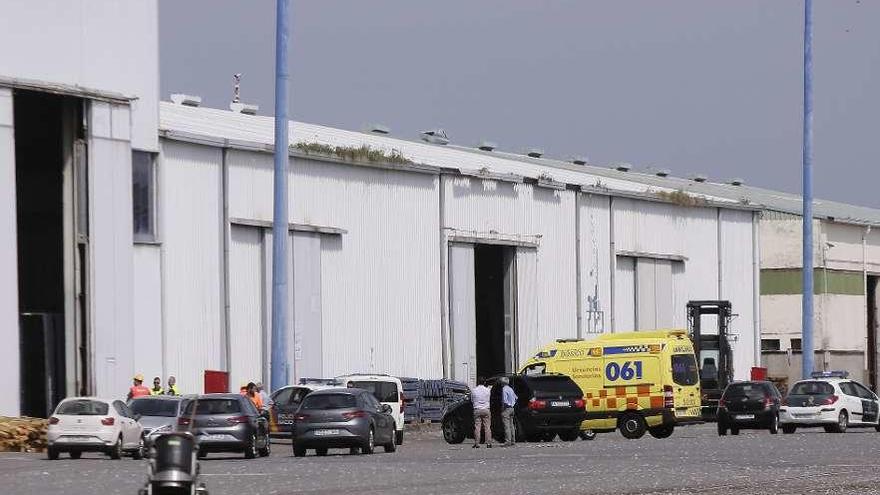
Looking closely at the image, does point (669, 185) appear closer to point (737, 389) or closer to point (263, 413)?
point (737, 389)

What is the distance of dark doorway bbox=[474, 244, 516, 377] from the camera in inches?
2479

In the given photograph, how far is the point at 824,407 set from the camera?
48.6 meters

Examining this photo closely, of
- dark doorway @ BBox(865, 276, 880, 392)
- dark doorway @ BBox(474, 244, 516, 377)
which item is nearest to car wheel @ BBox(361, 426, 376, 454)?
dark doorway @ BBox(474, 244, 516, 377)

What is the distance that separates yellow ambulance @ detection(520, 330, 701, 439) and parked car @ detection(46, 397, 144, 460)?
14596 mm

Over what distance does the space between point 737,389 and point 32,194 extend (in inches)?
749

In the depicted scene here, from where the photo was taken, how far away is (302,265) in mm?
54000

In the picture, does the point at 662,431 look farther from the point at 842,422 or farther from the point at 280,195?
the point at 280,195

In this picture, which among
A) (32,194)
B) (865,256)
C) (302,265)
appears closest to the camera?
(32,194)

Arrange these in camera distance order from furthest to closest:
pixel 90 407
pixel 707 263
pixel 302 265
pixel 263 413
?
pixel 707 263 < pixel 302 265 < pixel 263 413 < pixel 90 407

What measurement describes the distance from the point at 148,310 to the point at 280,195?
491 centimetres

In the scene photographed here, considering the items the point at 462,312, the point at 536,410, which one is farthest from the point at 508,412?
the point at 462,312

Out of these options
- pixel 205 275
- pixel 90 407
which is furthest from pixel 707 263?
pixel 90 407

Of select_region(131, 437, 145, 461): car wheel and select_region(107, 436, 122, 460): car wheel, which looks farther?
select_region(131, 437, 145, 461): car wheel

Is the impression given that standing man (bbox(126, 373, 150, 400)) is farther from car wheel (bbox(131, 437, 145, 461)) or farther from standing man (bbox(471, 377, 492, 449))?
standing man (bbox(471, 377, 492, 449))
